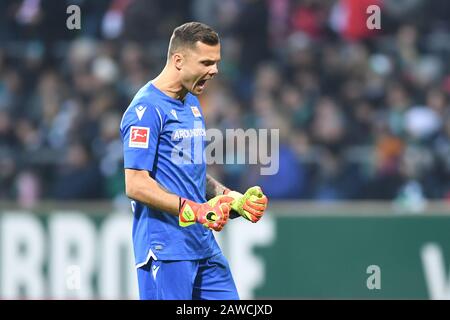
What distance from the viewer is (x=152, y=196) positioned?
613 centimetres

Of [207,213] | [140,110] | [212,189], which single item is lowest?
[207,213]

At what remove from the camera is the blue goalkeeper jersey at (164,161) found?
6.25 m

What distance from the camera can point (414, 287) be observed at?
420 inches

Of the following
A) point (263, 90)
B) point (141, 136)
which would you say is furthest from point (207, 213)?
point (263, 90)

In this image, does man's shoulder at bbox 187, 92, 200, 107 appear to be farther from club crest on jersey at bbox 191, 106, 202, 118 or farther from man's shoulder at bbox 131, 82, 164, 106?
man's shoulder at bbox 131, 82, 164, 106

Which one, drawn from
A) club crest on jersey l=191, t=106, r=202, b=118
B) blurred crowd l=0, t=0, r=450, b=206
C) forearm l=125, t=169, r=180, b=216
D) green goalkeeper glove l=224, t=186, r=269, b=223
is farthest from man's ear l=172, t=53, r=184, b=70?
blurred crowd l=0, t=0, r=450, b=206

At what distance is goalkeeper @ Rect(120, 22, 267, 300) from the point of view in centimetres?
621

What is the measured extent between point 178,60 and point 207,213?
3.11 feet

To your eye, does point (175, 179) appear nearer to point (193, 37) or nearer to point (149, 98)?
point (149, 98)

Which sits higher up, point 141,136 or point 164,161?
point 141,136

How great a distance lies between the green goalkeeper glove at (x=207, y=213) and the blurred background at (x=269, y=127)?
3664 millimetres

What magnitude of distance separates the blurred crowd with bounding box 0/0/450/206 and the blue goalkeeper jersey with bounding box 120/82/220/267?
517 centimetres

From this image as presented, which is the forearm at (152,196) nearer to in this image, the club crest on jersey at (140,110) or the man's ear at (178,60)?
the club crest on jersey at (140,110)

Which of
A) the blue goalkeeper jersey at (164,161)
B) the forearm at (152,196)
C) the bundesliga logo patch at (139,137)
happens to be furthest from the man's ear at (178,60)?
the forearm at (152,196)
